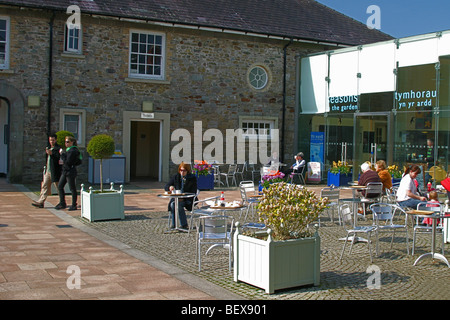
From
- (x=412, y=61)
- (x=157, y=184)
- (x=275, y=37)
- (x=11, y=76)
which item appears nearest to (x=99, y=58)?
(x=11, y=76)

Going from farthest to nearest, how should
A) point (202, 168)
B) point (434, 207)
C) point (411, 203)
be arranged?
point (202, 168) < point (411, 203) < point (434, 207)

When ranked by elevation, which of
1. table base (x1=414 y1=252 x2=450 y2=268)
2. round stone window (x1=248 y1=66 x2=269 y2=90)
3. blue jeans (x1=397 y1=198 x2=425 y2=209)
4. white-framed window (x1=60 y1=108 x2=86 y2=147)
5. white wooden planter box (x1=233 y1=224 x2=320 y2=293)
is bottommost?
table base (x1=414 y1=252 x2=450 y2=268)

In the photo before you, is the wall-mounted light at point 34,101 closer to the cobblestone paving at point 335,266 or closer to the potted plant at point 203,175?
the potted plant at point 203,175

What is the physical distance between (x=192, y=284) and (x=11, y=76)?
12819mm

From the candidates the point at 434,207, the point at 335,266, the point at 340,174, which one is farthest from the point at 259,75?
the point at 335,266

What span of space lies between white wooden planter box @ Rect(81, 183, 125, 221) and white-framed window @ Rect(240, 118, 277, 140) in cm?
977

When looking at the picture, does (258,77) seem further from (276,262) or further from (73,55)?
(276,262)

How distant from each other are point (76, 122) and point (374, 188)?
34.4 feet

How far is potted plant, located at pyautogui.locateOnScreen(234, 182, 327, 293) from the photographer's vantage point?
19.9 ft

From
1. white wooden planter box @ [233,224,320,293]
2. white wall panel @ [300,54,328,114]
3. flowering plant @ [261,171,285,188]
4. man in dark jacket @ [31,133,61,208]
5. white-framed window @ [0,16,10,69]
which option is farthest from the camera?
white wall panel @ [300,54,328,114]

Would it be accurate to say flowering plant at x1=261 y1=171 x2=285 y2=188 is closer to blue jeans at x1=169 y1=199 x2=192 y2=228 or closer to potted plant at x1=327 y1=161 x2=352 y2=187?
blue jeans at x1=169 y1=199 x2=192 y2=228

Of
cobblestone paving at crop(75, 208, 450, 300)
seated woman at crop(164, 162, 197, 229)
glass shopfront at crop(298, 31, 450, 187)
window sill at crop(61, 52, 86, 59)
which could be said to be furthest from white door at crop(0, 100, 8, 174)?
seated woman at crop(164, 162, 197, 229)

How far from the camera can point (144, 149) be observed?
2198 centimetres
